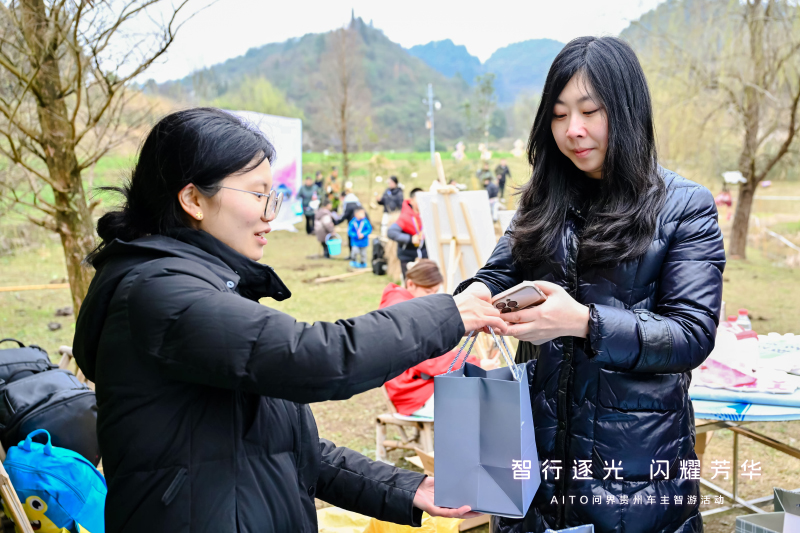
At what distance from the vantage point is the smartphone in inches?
51.1

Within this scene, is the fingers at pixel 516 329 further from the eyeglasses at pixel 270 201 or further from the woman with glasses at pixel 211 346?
the eyeglasses at pixel 270 201

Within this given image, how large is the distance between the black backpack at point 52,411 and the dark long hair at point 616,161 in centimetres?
224

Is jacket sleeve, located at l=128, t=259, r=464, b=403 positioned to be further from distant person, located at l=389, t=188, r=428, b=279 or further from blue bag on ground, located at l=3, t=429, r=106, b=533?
distant person, located at l=389, t=188, r=428, b=279

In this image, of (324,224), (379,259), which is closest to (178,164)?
(379,259)

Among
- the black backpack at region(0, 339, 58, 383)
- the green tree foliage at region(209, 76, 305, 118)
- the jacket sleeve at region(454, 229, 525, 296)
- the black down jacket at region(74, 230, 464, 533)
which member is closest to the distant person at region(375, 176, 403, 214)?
the black backpack at region(0, 339, 58, 383)

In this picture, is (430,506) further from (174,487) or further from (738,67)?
(738,67)

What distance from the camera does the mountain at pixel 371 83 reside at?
52906 millimetres

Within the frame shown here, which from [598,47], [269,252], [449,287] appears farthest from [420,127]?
[598,47]

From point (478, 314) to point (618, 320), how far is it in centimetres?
30

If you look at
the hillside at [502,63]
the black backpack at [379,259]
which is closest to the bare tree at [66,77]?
the black backpack at [379,259]

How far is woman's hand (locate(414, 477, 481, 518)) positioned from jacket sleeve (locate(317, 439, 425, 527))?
12 mm

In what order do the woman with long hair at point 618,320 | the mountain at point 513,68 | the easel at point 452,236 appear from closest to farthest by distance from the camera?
the woman with long hair at point 618,320 < the easel at point 452,236 < the mountain at point 513,68

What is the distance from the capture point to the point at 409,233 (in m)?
8.35

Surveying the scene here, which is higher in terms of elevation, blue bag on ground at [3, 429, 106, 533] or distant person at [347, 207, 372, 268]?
blue bag on ground at [3, 429, 106, 533]
